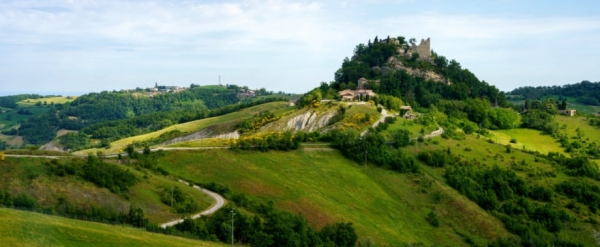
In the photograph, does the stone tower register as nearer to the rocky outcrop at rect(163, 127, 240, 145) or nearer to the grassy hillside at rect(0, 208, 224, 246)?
the rocky outcrop at rect(163, 127, 240, 145)

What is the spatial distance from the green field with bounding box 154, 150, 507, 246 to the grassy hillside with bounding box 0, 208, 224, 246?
25.1 metres

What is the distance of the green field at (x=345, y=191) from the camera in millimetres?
75625

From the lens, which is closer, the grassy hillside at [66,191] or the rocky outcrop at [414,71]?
the grassy hillside at [66,191]

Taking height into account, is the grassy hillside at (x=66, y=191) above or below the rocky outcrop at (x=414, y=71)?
below

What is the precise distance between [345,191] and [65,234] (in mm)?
47058

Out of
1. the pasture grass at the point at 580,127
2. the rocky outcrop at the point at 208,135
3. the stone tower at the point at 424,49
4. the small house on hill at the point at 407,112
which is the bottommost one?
the rocky outcrop at the point at 208,135

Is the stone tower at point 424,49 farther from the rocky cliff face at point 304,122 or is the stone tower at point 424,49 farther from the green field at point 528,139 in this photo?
the rocky cliff face at point 304,122

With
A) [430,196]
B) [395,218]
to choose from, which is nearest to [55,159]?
[395,218]

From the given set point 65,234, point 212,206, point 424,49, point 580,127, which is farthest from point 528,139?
point 65,234

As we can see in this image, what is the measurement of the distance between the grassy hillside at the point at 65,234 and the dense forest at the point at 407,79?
96432 mm

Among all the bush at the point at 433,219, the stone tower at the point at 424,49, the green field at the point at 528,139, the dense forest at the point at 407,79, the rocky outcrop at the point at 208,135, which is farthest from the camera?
the stone tower at the point at 424,49

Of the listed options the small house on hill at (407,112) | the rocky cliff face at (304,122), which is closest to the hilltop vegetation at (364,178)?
the rocky cliff face at (304,122)

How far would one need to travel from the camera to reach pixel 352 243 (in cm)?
6303

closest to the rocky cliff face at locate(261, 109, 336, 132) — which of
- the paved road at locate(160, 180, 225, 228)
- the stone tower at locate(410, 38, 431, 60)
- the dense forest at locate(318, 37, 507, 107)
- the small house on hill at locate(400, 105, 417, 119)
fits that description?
the small house on hill at locate(400, 105, 417, 119)
